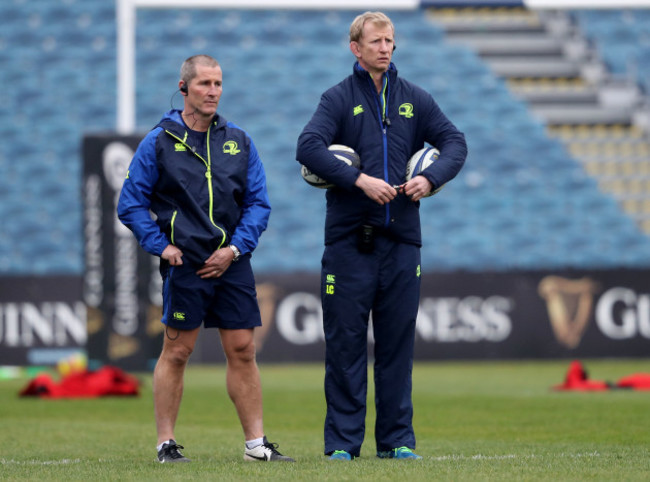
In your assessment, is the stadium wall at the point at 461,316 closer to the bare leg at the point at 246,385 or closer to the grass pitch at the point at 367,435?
the grass pitch at the point at 367,435

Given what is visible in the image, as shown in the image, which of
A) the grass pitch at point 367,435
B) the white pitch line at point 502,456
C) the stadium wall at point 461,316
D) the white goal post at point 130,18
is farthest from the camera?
the stadium wall at point 461,316

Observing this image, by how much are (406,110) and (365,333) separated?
40.4 inches

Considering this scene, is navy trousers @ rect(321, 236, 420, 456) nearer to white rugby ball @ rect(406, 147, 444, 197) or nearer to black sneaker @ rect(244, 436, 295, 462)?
black sneaker @ rect(244, 436, 295, 462)

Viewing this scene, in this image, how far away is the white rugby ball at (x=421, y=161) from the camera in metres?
5.38

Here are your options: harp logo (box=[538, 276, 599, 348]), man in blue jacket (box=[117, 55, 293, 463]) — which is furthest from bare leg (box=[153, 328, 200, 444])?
harp logo (box=[538, 276, 599, 348])

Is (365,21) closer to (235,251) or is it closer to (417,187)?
(417,187)

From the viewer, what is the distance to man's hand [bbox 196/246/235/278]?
17.2 feet

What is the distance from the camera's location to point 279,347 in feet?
55.0

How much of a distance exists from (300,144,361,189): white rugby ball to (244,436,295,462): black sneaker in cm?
119

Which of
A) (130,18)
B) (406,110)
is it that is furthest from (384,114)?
(130,18)

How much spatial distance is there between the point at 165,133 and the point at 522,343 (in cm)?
1200

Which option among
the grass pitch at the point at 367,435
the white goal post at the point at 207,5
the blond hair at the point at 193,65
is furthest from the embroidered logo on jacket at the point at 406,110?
the white goal post at the point at 207,5

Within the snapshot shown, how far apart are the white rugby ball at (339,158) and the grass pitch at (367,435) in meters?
1.23

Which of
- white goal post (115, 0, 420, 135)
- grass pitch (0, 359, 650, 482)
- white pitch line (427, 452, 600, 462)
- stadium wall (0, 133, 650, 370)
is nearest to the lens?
grass pitch (0, 359, 650, 482)
